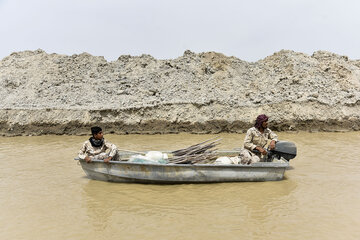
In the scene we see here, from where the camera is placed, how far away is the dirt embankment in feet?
45.6

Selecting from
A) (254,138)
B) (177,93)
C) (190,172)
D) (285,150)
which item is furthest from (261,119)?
(177,93)

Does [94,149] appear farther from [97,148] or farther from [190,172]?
[190,172]

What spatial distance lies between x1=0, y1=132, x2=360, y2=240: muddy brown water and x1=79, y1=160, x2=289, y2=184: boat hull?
16cm

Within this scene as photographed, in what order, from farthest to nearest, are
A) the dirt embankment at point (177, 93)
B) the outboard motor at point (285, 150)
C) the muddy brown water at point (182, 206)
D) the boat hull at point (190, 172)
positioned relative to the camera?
the dirt embankment at point (177, 93), the outboard motor at point (285, 150), the boat hull at point (190, 172), the muddy brown water at point (182, 206)

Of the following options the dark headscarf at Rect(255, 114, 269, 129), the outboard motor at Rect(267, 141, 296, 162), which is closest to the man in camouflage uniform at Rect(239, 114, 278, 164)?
the dark headscarf at Rect(255, 114, 269, 129)

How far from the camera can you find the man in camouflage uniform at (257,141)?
6466 millimetres

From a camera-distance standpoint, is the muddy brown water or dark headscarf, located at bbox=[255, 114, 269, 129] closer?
the muddy brown water

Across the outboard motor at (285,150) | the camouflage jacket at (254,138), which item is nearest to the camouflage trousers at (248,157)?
the camouflage jacket at (254,138)

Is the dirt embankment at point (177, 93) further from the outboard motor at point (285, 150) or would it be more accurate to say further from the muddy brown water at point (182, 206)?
the outboard motor at point (285, 150)

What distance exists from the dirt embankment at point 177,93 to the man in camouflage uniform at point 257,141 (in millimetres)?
7065

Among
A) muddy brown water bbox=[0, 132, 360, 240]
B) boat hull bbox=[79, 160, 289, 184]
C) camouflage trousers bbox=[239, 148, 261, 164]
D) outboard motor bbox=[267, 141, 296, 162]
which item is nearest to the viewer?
muddy brown water bbox=[0, 132, 360, 240]

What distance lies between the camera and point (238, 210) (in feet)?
16.6

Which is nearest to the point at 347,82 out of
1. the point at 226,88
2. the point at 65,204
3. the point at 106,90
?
the point at 226,88

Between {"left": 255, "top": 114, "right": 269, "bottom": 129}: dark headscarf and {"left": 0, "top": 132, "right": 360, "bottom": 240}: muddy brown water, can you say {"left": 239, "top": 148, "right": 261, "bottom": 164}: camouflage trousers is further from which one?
{"left": 255, "top": 114, "right": 269, "bottom": 129}: dark headscarf
